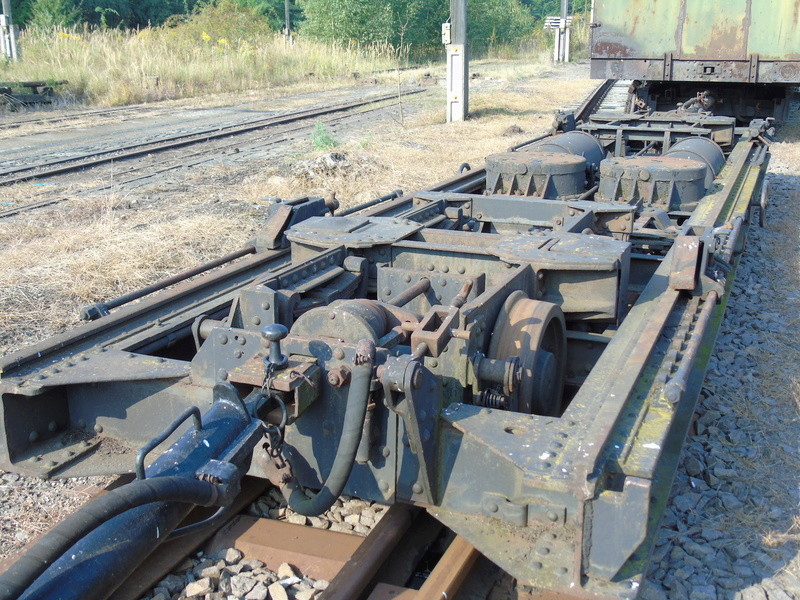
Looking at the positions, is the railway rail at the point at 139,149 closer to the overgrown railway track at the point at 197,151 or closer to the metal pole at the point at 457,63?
the overgrown railway track at the point at 197,151

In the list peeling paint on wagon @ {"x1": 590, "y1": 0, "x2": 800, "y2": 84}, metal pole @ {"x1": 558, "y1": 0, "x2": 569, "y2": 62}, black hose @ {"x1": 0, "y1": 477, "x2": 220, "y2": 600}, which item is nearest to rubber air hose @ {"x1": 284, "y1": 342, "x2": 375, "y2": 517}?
black hose @ {"x1": 0, "y1": 477, "x2": 220, "y2": 600}

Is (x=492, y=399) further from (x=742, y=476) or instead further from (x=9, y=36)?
(x=9, y=36)

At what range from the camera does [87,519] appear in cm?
193

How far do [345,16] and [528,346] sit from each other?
37823mm

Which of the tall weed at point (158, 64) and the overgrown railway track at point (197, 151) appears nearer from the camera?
the overgrown railway track at point (197, 151)

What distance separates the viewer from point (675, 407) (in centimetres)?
289

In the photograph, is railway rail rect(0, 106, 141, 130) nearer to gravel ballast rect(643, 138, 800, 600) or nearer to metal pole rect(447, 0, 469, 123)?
metal pole rect(447, 0, 469, 123)

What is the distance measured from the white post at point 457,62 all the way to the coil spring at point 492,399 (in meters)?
14.4

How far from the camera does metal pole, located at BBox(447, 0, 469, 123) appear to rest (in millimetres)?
16516

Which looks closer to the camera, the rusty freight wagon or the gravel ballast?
the gravel ballast

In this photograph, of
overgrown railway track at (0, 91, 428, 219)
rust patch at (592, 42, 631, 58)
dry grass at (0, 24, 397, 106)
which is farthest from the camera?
dry grass at (0, 24, 397, 106)

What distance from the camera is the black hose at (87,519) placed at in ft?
5.94

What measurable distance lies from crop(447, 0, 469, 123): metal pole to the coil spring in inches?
566

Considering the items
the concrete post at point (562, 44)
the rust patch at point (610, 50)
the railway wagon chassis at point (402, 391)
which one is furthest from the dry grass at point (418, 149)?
the concrete post at point (562, 44)
